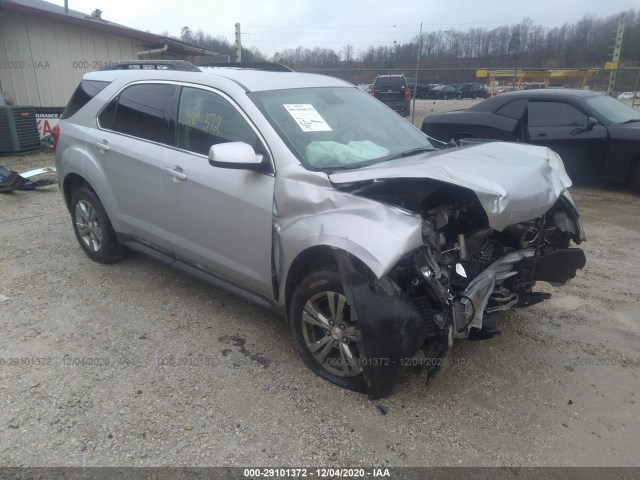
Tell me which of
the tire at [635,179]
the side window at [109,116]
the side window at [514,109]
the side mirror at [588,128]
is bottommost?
the tire at [635,179]

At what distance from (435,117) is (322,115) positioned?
19.3 feet

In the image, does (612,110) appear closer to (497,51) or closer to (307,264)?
(307,264)

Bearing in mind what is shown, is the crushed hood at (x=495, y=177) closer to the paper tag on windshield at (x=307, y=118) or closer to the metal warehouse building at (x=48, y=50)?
the paper tag on windshield at (x=307, y=118)

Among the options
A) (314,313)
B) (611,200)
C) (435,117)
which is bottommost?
(611,200)

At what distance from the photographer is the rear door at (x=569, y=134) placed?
7.24 meters

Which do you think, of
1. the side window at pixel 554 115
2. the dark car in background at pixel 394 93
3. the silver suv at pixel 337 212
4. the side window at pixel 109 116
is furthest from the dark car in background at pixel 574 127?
the dark car in background at pixel 394 93

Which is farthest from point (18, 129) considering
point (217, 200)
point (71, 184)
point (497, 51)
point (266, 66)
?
point (497, 51)

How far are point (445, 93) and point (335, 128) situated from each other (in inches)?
1408

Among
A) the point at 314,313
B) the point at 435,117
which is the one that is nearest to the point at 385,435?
the point at 314,313

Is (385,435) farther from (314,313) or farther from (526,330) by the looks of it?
(526,330)

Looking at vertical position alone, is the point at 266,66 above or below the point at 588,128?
above

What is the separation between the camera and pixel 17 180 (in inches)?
298

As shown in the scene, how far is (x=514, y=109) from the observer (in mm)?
7906

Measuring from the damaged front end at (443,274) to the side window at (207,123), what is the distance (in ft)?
3.17
